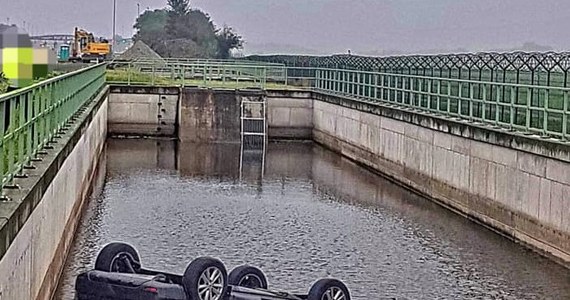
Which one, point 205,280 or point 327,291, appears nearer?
point 205,280

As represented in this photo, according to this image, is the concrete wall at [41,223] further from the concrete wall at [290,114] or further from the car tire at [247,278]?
the concrete wall at [290,114]

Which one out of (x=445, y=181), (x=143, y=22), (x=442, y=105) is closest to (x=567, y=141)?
(x=445, y=181)

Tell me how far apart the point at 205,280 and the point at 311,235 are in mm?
8103

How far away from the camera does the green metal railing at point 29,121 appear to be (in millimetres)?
9188

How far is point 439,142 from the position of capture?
2409cm

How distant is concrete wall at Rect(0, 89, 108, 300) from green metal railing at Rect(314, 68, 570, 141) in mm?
7664

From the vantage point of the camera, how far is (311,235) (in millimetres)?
18656

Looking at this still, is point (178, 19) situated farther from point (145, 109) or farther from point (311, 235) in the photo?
point (311, 235)

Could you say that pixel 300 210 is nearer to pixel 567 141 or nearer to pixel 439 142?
pixel 439 142

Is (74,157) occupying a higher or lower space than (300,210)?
higher

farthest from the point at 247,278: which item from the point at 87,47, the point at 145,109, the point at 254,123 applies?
the point at 87,47

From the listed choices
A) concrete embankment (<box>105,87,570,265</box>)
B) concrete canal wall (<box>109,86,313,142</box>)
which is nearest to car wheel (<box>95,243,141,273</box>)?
concrete embankment (<box>105,87,570,265</box>)

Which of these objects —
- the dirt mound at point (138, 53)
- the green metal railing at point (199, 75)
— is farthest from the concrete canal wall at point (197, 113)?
the dirt mound at point (138, 53)

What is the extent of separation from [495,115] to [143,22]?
11040 cm
